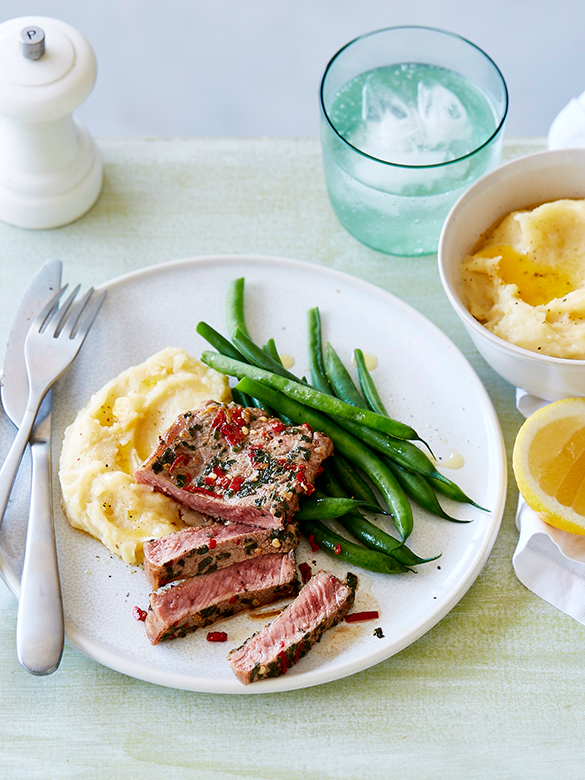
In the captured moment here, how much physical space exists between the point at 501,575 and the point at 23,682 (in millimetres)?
1953

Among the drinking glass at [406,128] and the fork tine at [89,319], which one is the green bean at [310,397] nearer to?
the fork tine at [89,319]

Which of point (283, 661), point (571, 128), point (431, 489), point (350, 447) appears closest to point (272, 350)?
point (350, 447)

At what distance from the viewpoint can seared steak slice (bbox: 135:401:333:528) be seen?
3117 millimetres

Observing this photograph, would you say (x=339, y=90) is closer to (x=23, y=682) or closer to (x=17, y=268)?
(x=17, y=268)

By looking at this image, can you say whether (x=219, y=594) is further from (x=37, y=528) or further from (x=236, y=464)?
(x=37, y=528)

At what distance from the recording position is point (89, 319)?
3.79 meters

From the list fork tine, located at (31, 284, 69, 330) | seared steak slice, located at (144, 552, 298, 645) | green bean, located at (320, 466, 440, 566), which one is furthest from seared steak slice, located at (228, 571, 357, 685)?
fork tine, located at (31, 284, 69, 330)

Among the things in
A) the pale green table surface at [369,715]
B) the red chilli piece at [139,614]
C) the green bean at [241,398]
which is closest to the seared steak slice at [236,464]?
the green bean at [241,398]

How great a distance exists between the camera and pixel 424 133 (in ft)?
13.4

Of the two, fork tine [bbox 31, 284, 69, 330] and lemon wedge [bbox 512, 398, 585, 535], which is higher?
fork tine [bbox 31, 284, 69, 330]

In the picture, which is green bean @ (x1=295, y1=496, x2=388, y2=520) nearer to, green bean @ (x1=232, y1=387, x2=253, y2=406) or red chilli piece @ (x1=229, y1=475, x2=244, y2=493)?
red chilli piece @ (x1=229, y1=475, x2=244, y2=493)

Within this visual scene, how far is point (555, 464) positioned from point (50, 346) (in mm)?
2302

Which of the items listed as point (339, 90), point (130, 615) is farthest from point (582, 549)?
point (339, 90)

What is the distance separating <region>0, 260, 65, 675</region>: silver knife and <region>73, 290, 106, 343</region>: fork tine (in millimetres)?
228
